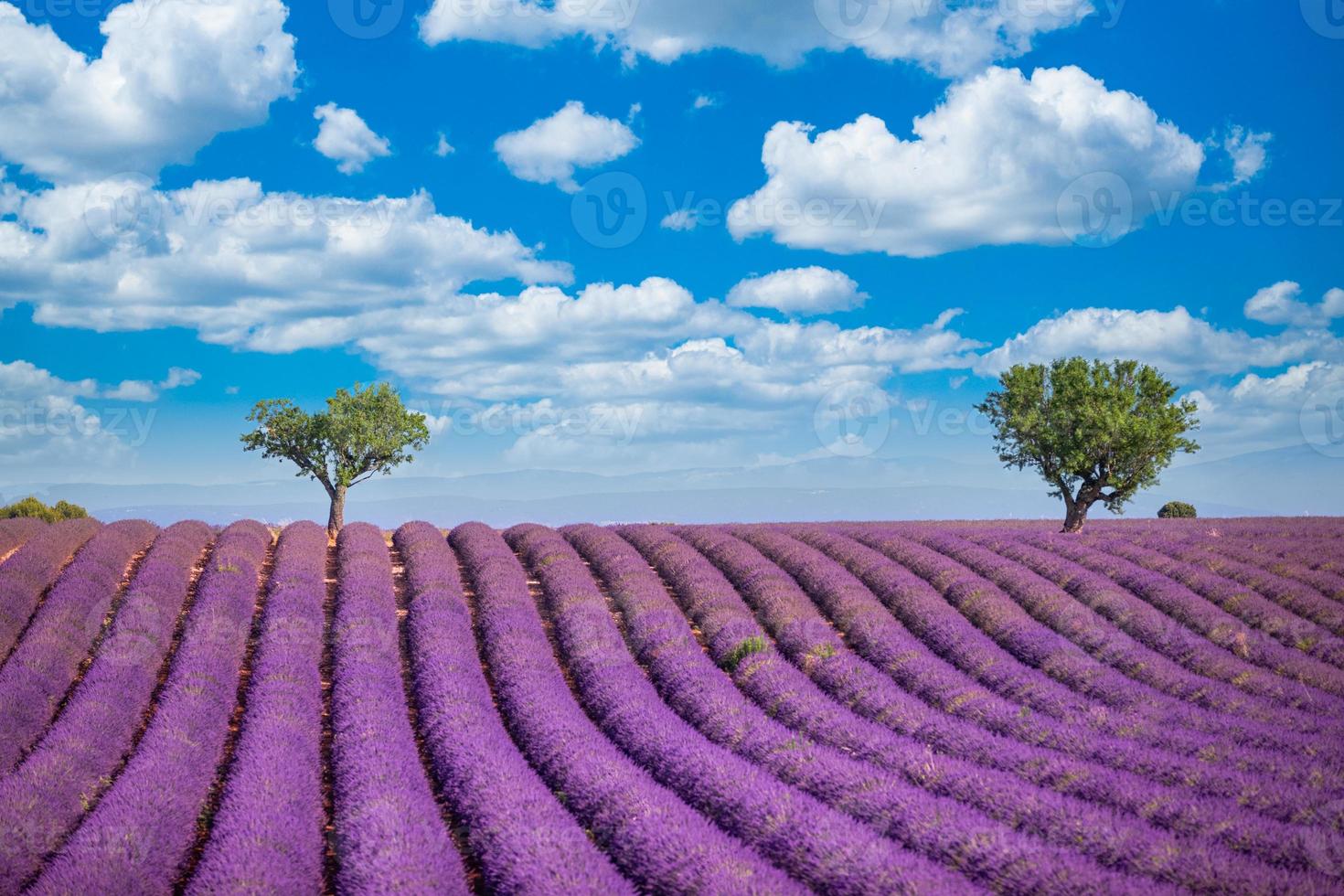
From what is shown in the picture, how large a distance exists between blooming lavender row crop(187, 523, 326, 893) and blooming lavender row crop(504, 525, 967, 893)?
11.2 ft

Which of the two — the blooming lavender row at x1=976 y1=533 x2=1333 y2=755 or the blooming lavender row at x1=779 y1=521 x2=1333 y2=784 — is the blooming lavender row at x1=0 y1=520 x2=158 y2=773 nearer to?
the blooming lavender row at x1=779 y1=521 x2=1333 y2=784

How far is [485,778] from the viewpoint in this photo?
30.6ft

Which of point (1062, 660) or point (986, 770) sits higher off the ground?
point (1062, 660)

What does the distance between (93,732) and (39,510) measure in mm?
21411

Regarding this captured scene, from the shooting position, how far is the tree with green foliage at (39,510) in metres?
28.5

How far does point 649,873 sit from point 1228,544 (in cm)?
1780

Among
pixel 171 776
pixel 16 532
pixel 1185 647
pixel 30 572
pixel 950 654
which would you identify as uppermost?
pixel 16 532

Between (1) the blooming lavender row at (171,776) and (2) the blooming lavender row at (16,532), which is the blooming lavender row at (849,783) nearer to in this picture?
(1) the blooming lavender row at (171,776)

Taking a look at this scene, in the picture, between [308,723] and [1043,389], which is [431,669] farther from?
[1043,389]

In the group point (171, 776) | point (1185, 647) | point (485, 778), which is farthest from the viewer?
point (1185, 647)

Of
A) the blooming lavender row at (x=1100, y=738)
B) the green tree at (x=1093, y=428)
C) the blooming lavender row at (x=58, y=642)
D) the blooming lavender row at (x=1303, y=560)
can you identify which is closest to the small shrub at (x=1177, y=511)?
the green tree at (x=1093, y=428)

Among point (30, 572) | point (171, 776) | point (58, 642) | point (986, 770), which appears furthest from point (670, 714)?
point (30, 572)

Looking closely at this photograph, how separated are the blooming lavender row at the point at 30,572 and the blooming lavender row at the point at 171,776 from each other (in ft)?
8.11

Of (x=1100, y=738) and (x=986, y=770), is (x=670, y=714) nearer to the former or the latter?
(x=986, y=770)
